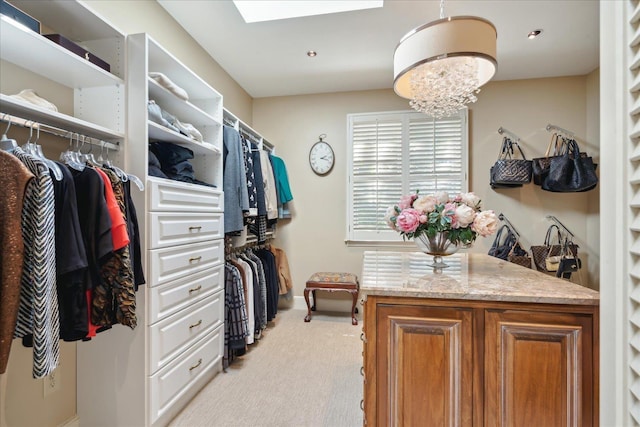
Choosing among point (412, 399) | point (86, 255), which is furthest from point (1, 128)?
point (412, 399)

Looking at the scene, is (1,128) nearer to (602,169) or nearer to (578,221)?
(602,169)

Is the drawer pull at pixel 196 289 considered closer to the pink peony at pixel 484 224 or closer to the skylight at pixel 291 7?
the pink peony at pixel 484 224

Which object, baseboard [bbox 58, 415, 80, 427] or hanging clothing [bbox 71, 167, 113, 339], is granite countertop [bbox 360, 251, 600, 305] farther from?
baseboard [bbox 58, 415, 80, 427]

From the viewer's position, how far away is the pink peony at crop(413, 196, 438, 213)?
154 centimetres

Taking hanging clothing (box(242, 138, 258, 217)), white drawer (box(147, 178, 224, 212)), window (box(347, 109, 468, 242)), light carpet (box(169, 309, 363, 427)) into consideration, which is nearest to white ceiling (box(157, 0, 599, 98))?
window (box(347, 109, 468, 242))

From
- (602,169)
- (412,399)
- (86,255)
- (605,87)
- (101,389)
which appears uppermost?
(605,87)

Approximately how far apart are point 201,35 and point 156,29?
0.45 metres

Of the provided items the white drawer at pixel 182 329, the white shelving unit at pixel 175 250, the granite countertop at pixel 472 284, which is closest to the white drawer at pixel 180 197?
the white shelving unit at pixel 175 250

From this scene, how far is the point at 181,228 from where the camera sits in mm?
1796

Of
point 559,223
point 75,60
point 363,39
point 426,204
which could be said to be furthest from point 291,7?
point 559,223

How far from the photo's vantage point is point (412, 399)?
115cm

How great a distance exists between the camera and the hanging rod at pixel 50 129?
3.67 feet

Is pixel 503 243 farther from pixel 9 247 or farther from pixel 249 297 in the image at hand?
pixel 9 247

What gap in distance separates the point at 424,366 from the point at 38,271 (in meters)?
1.41
